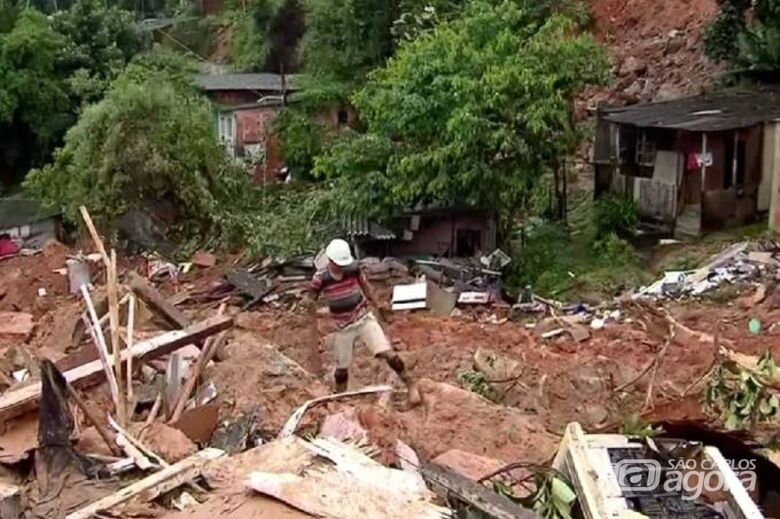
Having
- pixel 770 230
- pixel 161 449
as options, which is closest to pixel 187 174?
pixel 770 230

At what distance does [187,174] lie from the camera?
65.3ft

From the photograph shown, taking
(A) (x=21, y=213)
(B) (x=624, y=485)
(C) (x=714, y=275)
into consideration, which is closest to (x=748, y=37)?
(C) (x=714, y=275)

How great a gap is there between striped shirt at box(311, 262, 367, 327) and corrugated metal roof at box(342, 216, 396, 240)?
8.99 meters

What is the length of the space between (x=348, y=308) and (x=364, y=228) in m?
9.12

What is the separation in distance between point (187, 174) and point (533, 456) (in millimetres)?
14010

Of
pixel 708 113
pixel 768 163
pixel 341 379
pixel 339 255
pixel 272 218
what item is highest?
pixel 708 113

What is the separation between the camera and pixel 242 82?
99.7 feet

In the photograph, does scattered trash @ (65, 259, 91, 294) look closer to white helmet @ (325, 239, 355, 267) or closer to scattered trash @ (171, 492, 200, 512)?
white helmet @ (325, 239, 355, 267)

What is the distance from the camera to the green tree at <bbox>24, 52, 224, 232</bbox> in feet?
63.8

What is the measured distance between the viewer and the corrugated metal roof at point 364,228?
1756 centimetres

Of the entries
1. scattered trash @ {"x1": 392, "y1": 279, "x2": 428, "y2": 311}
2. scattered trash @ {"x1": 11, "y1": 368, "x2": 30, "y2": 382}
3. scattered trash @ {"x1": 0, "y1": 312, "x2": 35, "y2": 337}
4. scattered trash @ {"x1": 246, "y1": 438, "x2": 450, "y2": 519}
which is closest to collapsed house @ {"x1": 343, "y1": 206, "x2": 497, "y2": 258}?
scattered trash @ {"x1": 392, "y1": 279, "x2": 428, "y2": 311}

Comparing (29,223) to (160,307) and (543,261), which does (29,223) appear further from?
(160,307)

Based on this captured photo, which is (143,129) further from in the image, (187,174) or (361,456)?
(361,456)

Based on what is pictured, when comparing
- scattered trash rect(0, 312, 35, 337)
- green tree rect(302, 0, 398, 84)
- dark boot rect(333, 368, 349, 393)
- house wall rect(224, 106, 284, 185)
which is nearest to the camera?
dark boot rect(333, 368, 349, 393)
